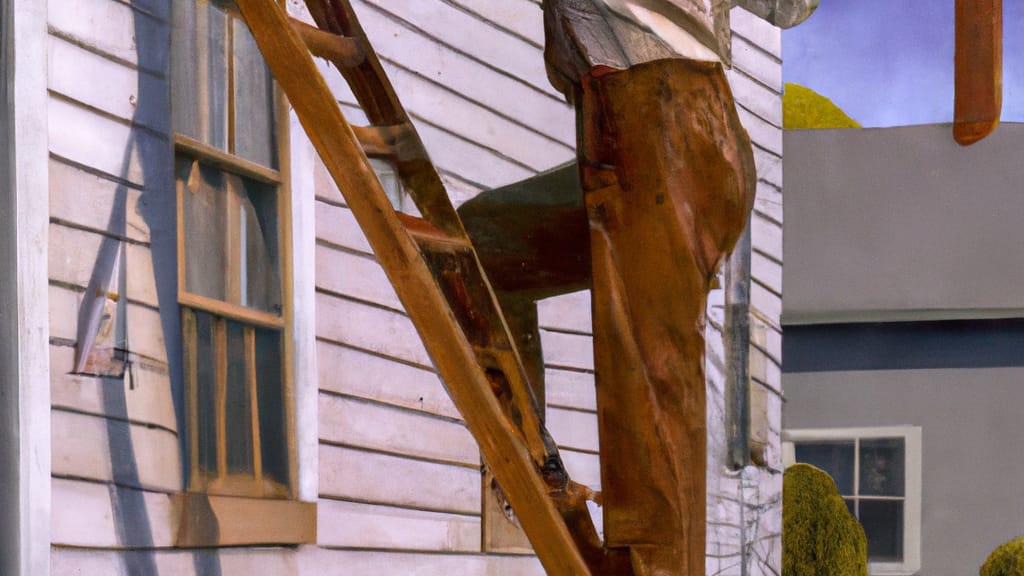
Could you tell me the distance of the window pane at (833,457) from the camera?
690cm

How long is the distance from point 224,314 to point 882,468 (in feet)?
16.9

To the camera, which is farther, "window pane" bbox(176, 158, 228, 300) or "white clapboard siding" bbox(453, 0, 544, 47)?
"white clapboard siding" bbox(453, 0, 544, 47)

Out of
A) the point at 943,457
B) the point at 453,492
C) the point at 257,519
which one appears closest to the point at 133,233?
the point at 257,519

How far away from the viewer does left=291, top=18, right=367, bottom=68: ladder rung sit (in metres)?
1.83

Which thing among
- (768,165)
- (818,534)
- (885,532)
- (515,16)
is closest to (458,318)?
(515,16)

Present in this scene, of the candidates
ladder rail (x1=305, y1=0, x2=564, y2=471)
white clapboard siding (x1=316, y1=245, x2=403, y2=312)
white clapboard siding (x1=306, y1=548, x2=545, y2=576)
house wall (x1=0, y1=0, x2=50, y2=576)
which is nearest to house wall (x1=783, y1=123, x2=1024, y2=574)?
white clapboard siding (x1=306, y1=548, x2=545, y2=576)

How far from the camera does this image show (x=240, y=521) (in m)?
2.00

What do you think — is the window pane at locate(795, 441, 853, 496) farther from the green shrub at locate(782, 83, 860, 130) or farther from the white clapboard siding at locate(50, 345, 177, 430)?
the white clapboard siding at locate(50, 345, 177, 430)

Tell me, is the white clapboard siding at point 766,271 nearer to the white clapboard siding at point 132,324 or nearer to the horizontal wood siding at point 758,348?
the horizontal wood siding at point 758,348

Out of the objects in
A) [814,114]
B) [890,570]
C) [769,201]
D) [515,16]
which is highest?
[814,114]

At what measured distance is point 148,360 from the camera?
1843mm

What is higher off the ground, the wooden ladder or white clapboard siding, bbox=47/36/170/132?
white clapboard siding, bbox=47/36/170/132

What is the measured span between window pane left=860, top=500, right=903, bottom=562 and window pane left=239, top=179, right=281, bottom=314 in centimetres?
489

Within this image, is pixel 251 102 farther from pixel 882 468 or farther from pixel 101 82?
pixel 882 468
